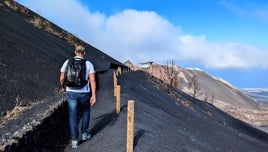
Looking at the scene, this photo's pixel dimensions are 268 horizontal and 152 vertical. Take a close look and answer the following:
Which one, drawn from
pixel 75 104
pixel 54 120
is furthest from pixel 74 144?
pixel 54 120

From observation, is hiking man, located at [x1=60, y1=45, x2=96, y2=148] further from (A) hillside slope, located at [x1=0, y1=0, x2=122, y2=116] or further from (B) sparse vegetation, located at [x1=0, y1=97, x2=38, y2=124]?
(A) hillside slope, located at [x1=0, y1=0, x2=122, y2=116]

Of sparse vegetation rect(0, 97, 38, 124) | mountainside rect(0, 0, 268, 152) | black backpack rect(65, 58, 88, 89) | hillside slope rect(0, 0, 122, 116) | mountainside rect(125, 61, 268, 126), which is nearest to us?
black backpack rect(65, 58, 88, 89)

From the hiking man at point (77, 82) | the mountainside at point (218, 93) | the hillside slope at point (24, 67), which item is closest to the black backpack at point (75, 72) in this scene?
the hiking man at point (77, 82)

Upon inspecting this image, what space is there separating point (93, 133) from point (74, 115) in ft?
5.63

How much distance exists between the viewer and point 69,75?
9.55 metres

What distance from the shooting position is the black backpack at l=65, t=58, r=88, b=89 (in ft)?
31.2

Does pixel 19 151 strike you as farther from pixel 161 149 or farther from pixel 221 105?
pixel 221 105

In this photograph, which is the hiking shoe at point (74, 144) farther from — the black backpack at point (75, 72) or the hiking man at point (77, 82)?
the black backpack at point (75, 72)

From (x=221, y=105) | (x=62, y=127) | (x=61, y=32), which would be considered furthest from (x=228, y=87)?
(x=62, y=127)

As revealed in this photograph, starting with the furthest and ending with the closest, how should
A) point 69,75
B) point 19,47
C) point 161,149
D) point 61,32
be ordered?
point 61,32 < point 19,47 < point 161,149 < point 69,75

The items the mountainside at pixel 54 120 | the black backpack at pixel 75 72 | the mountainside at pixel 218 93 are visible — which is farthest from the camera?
the mountainside at pixel 218 93

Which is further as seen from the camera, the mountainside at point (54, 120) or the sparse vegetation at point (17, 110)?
the sparse vegetation at point (17, 110)

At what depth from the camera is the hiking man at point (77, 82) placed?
31.3 feet

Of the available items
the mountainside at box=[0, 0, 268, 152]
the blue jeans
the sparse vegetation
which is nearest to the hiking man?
the blue jeans
